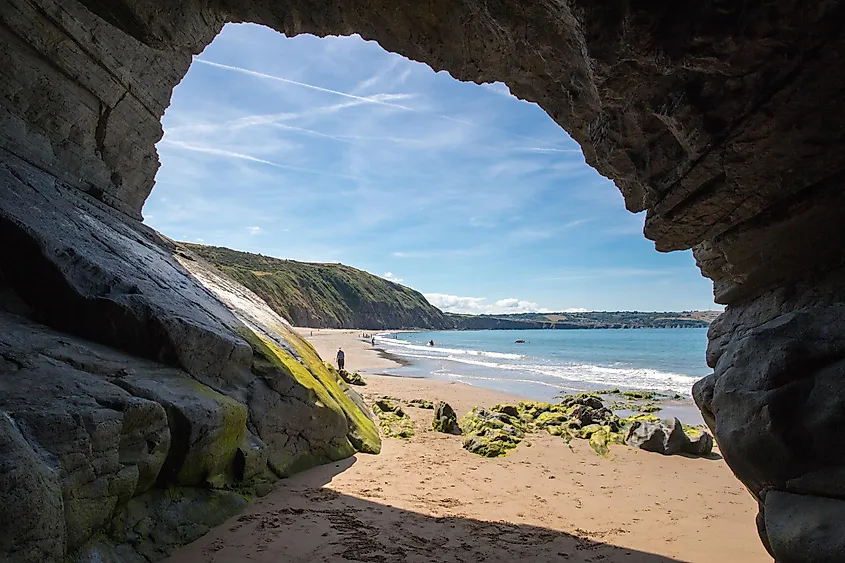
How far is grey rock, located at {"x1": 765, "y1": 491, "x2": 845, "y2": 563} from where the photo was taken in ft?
9.61

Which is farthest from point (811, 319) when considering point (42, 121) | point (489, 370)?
point (489, 370)

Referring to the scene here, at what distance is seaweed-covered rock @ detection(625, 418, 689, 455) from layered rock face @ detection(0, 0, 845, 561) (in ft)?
21.3

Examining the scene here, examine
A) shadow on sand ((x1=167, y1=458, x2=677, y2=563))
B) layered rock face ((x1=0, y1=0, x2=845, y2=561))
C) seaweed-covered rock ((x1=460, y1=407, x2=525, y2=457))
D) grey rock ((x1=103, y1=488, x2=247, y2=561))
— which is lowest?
seaweed-covered rock ((x1=460, y1=407, x2=525, y2=457))

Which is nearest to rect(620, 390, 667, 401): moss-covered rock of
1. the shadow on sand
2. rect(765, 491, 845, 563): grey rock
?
the shadow on sand

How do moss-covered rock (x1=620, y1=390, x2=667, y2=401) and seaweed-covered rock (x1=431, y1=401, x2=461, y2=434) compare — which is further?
moss-covered rock (x1=620, y1=390, x2=667, y2=401)

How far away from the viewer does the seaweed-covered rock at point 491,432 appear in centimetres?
1018

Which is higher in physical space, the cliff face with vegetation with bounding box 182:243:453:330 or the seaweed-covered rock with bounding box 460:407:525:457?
the cliff face with vegetation with bounding box 182:243:453:330

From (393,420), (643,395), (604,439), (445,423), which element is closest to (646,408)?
(643,395)

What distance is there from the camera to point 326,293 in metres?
118

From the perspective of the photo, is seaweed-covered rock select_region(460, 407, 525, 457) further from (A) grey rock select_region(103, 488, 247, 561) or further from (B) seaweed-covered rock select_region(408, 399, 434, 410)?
(A) grey rock select_region(103, 488, 247, 561)

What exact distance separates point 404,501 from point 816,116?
6589 millimetres

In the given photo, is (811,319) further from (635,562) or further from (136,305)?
(136,305)

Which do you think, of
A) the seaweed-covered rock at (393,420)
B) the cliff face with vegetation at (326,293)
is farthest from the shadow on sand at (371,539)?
the cliff face with vegetation at (326,293)

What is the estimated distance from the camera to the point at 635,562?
507 centimetres
